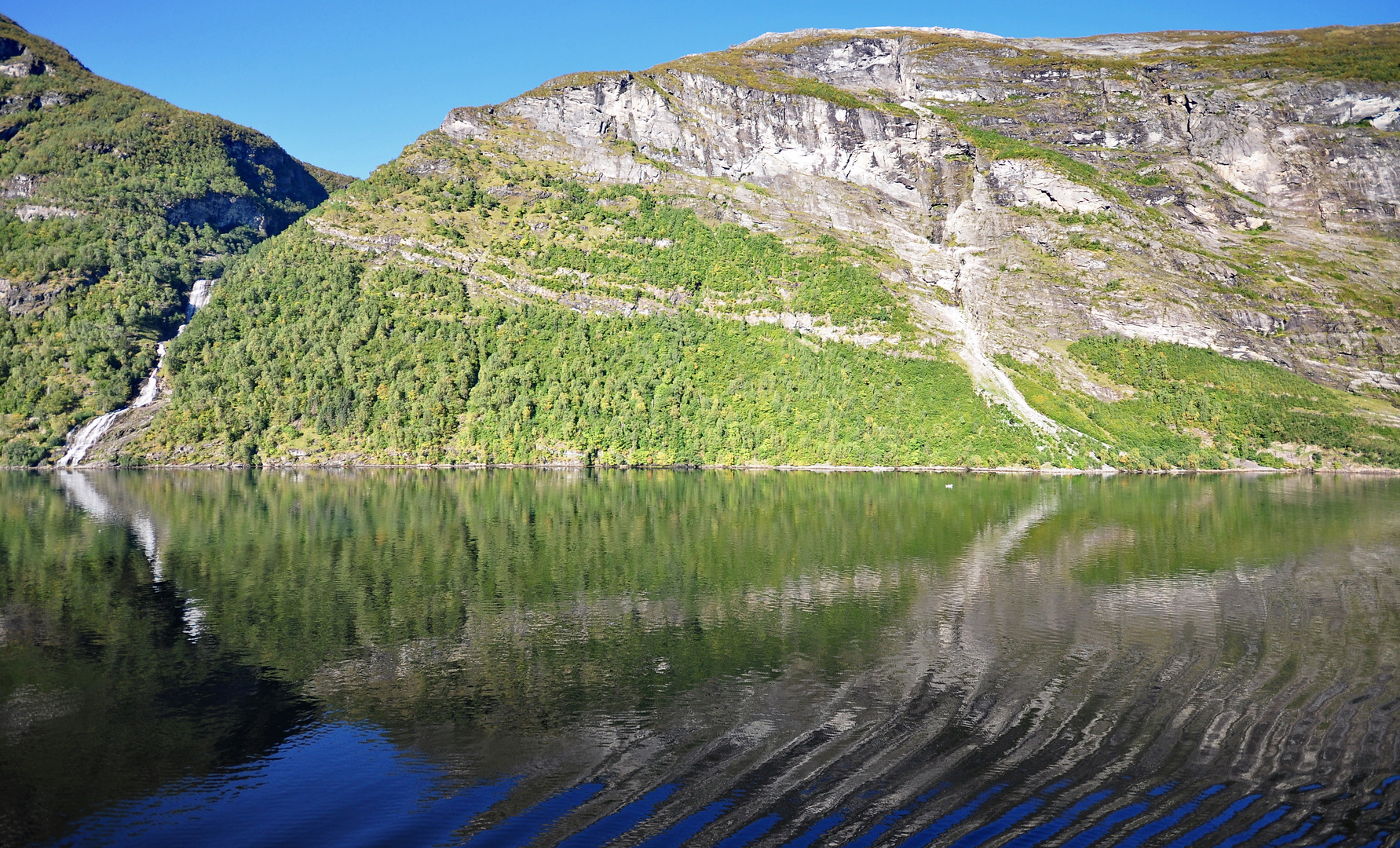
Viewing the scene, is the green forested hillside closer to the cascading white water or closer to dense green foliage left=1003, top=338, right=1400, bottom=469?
dense green foliage left=1003, top=338, right=1400, bottom=469

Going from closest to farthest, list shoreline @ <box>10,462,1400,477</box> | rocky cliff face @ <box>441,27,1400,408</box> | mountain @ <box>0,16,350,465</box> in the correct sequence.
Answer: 1. shoreline @ <box>10,462,1400,477</box>
2. mountain @ <box>0,16,350,465</box>
3. rocky cliff face @ <box>441,27,1400,408</box>

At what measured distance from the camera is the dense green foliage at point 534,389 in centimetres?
11588

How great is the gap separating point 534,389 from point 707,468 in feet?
87.3

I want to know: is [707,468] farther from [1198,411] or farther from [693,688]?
[693,688]

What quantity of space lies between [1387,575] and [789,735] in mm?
41291

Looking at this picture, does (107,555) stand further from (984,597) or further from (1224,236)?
(1224,236)

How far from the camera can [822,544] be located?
178ft

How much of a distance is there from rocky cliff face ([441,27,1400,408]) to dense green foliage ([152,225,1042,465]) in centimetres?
2060

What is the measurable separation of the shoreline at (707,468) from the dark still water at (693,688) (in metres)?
53.2

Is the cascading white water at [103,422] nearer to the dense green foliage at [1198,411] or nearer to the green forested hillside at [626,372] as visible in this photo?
the green forested hillside at [626,372]

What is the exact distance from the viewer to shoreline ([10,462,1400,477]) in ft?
365

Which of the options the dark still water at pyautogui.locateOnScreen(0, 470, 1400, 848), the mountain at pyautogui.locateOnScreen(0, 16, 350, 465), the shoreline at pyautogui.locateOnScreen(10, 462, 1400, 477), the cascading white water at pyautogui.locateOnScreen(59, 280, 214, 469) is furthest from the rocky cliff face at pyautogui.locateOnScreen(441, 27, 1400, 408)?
the dark still water at pyautogui.locateOnScreen(0, 470, 1400, 848)

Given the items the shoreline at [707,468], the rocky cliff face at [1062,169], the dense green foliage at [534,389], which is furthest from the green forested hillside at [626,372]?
the rocky cliff face at [1062,169]

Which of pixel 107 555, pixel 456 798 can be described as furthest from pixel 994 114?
pixel 456 798
